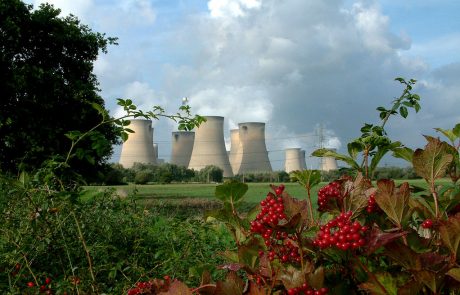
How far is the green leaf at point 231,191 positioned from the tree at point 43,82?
35.6 feet

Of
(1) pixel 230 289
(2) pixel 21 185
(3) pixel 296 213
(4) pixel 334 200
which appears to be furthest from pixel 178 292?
(2) pixel 21 185

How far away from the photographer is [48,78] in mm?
12352

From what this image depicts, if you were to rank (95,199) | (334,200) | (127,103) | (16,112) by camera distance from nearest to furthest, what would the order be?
(334,200) → (127,103) → (95,199) → (16,112)

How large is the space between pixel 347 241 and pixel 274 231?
0.14 metres

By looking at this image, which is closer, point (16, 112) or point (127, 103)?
point (127, 103)

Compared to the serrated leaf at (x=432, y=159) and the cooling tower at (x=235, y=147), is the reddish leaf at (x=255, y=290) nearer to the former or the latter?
the serrated leaf at (x=432, y=159)

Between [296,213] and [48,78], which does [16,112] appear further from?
[296,213]

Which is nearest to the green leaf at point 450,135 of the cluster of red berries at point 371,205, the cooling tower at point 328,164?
the cluster of red berries at point 371,205

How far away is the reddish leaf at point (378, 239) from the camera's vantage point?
0.82 metres

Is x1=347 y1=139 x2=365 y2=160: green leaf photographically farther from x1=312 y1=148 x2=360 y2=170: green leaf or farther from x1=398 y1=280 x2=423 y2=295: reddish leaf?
x1=398 y1=280 x2=423 y2=295: reddish leaf

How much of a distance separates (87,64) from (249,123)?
51.8 ft

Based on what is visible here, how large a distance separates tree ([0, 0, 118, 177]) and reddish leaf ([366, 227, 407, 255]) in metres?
11.0

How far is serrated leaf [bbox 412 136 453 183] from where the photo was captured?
96 centimetres

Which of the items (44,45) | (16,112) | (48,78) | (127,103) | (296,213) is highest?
(44,45)
